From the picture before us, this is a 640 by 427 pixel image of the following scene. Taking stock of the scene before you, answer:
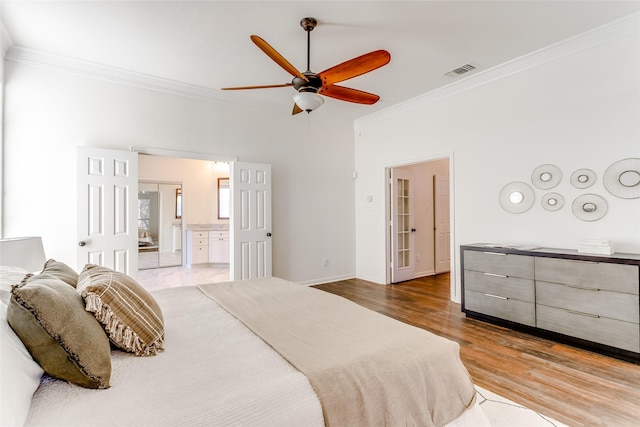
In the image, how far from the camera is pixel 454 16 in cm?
269

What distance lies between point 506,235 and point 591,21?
2.23m

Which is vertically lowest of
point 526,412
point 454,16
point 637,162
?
point 526,412

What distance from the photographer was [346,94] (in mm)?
Result: 2803

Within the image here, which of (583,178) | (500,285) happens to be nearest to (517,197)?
(583,178)

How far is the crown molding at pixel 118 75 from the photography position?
3.19 m

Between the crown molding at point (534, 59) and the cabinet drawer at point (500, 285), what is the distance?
2.39 m

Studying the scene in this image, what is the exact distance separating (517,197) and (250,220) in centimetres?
348

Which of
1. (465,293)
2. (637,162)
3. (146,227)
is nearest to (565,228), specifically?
(637,162)

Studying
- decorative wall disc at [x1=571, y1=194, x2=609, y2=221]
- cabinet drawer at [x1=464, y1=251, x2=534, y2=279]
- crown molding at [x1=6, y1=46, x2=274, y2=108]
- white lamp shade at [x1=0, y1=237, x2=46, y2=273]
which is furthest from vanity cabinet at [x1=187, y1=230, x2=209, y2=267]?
decorative wall disc at [x1=571, y1=194, x2=609, y2=221]

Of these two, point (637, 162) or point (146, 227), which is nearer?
point (637, 162)

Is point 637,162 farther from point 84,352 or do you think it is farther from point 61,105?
point 61,105

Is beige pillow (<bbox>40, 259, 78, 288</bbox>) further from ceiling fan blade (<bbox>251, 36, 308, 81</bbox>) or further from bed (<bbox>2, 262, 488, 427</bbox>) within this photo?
ceiling fan blade (<bbox>251, 36, 308, 81</bbox>)

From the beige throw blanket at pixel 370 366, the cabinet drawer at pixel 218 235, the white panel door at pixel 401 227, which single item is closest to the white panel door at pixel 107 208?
the beige throw blanket at pixel 370 366

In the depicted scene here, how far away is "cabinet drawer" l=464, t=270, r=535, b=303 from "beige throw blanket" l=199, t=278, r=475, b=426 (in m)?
2.16
